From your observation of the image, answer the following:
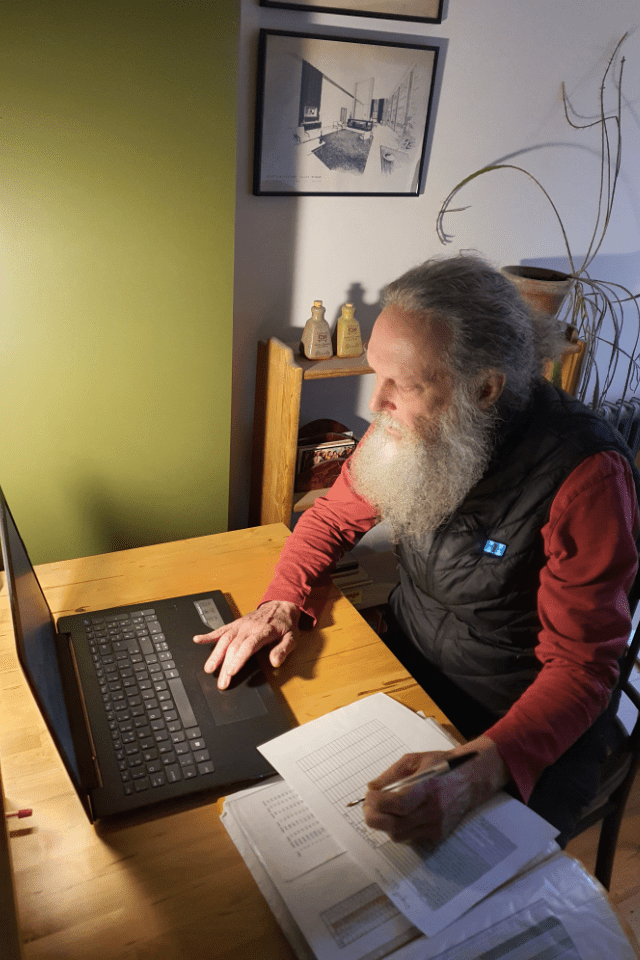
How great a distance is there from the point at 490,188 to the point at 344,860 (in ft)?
7.82

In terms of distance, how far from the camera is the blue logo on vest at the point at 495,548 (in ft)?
4.40

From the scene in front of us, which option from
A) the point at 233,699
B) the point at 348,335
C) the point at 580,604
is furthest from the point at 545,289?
the point at 233,699

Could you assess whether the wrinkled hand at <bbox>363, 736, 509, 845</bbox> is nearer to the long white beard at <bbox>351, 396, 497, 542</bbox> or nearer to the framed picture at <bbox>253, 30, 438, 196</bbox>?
the long white beard at <bbox>351, 396, 497, 542</bbox>

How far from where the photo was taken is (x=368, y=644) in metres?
1.29

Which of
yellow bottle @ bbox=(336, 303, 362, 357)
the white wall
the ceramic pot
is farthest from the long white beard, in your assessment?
the ceramic pot

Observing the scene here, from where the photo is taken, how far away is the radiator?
318cm

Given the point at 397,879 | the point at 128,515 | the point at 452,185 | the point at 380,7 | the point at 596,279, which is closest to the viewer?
the point at 397,879

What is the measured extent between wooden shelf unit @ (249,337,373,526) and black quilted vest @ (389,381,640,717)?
0.81 meters

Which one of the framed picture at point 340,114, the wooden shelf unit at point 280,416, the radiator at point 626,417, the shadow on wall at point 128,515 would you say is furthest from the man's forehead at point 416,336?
the radiator at point 626,417

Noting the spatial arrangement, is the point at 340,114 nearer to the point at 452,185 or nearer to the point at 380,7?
the point at 380,7

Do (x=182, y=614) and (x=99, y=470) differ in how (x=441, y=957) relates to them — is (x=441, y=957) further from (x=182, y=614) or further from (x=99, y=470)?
(x=99, y=470)

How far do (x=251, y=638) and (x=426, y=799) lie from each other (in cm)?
42

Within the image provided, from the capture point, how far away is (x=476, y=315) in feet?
4.14

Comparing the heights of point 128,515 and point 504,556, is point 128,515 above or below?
below
